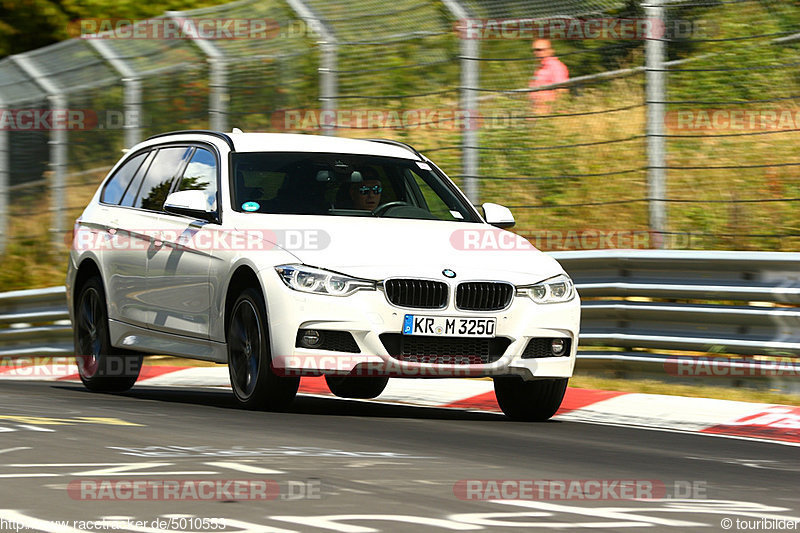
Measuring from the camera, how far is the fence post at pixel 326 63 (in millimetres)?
14086

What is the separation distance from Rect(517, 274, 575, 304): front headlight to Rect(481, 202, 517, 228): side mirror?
895 millimetres

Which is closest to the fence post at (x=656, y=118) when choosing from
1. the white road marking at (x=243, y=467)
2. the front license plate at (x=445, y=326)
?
the front license plate at (x=445, y=326)

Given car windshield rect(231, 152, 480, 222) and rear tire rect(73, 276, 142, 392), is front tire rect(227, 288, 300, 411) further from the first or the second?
A: rear tire rect(73, 276, 142, 392)

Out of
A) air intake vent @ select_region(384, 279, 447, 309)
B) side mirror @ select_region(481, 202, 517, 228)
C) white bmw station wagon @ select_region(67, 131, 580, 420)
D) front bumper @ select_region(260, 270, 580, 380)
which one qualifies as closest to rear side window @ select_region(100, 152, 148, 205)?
white bmw station wagon @ select_region(67, 131, 580, 420)

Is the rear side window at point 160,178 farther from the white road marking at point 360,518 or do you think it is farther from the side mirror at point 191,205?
the white road marking at point 360,518

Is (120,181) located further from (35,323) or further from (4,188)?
(4,188)

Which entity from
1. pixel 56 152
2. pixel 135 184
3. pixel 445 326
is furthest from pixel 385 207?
pixel 56 152

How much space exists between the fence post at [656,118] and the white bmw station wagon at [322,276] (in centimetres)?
184

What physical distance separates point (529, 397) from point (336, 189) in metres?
1.82

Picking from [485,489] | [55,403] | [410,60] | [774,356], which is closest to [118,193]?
[55,403]

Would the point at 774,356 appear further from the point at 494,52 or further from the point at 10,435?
the point at 10,435

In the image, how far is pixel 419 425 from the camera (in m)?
9.25

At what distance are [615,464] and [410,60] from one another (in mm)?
7085

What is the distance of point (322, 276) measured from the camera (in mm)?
9016
